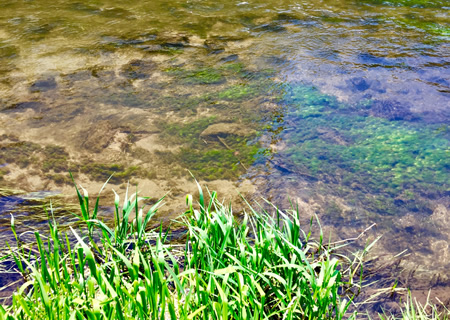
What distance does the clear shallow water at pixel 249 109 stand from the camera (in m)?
2.81

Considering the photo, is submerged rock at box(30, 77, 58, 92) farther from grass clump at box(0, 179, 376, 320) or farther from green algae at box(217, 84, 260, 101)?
grass clump at box(0, 179, 376, 320)

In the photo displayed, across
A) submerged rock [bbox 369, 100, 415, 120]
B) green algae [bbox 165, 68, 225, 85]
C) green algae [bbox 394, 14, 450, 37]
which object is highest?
green algae [bbox 394, 14, 450, 37]

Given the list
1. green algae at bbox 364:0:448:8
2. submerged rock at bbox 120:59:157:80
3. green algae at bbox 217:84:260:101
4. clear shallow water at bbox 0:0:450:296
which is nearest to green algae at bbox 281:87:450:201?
clear shallow water at bbox 0:0:450:296

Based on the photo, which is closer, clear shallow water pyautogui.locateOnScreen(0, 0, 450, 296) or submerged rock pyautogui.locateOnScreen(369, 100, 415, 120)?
clear shallow water pyautogui.locateOnScreen(0, 0, 450, 296)

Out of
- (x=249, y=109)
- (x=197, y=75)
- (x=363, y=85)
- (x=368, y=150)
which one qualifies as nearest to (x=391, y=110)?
(x=363, y=85)

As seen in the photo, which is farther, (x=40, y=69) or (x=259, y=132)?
(x=40, y=69)

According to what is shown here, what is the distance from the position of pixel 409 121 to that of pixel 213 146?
1.66 m

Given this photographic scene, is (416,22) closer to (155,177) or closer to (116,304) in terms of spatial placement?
(155,177)

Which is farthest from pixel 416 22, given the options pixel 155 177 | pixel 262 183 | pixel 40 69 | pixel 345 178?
pixel 40 69

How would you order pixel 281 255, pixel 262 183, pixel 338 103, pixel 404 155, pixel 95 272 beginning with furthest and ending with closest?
pixel 338 103 < pixel 404 155 < pixel 262 183 < pixel 281 255 < pixel 95 272

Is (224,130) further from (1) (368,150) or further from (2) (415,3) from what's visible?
(2) (415,3)

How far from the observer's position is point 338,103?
12.2 ft

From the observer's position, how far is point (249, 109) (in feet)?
12.1

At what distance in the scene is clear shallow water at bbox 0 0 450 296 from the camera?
2.81 m
